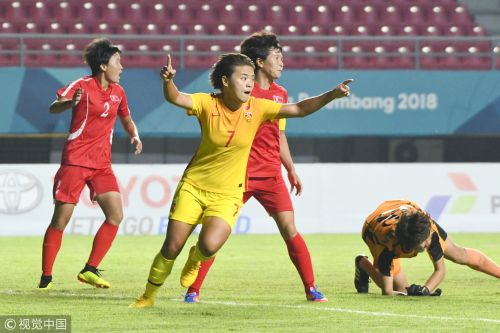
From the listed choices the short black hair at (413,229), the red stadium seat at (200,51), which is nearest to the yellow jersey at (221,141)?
the short black hair at (413,229)

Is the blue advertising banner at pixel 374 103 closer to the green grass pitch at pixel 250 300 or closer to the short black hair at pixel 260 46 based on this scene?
the green grass pitch at pixel 250 300

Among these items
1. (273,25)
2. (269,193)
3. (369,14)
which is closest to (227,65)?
(269,193)

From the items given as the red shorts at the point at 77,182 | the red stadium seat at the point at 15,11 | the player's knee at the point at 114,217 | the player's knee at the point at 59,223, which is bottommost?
the player's knee at the point at 59,223

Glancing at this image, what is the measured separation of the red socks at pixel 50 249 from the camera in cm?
1017

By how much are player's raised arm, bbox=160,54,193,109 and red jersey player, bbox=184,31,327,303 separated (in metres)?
1.12

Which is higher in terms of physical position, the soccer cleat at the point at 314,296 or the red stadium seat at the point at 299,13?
the red stadium seat at the point at 299,13

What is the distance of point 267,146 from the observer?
9.16 metres

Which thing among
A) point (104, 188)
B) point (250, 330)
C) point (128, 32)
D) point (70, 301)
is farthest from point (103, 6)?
point (250, 330)

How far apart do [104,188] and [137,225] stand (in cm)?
818

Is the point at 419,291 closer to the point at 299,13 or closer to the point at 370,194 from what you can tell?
the point at 370,194

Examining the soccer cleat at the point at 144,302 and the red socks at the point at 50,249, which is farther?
the red socks at the point at 50,249

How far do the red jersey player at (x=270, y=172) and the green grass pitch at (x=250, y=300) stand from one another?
236 mm

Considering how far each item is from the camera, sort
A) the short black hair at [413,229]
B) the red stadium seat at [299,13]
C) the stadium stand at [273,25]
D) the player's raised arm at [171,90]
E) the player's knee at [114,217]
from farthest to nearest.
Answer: the red stadium seat at [299,13] → the stadium stand at [273,25] → the player's knee at [114,217] → the short black hair at [413,229] → the player's raised arm at [171,90]

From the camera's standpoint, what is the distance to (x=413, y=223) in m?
8.90
